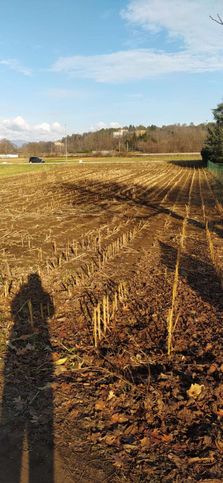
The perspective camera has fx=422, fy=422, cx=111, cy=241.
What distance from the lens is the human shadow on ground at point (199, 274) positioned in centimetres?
754

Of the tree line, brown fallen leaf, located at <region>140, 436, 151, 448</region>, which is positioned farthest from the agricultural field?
the tree line

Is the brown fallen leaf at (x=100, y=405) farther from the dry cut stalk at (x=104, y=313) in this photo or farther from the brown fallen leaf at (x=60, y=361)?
the dry cut stalk at (x=104, y=313)

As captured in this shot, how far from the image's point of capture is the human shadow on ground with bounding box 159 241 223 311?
7535 mm

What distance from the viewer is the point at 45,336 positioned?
6.02 meters

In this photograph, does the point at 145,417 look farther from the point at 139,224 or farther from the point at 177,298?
the point at 139,224

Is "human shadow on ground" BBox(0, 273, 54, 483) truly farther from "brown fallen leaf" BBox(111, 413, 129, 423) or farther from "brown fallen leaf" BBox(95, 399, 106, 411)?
"brown fallen leaf" BBox(111, 413, 129, 423)

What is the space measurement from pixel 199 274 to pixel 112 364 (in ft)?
14.1

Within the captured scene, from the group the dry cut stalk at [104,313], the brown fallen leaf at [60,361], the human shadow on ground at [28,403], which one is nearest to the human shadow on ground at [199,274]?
the dry cut stalk at [104,313]

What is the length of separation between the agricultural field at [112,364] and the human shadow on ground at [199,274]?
0.08 feet

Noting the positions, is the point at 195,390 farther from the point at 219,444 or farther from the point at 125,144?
the point at 125,144

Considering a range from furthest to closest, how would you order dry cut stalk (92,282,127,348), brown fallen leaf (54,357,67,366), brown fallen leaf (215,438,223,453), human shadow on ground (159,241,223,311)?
human shadow on ground (159,241,223,311) → dry cut stalk (92,282,127,348) → brown fallen leaf (54,357,67,366) → brown fallen leaf (215,438,223,453)

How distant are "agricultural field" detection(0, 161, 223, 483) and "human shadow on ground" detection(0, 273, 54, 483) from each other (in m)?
0.01

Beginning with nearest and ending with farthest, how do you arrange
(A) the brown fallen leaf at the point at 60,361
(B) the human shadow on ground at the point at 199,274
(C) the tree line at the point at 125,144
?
(A) the brown fallen leaf at the point at 60,361 < (B) the human shadow on ground at the point at 199,274 < (C) the tree line at the point at 125,144

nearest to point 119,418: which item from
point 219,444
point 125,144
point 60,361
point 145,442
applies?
point 145,442
